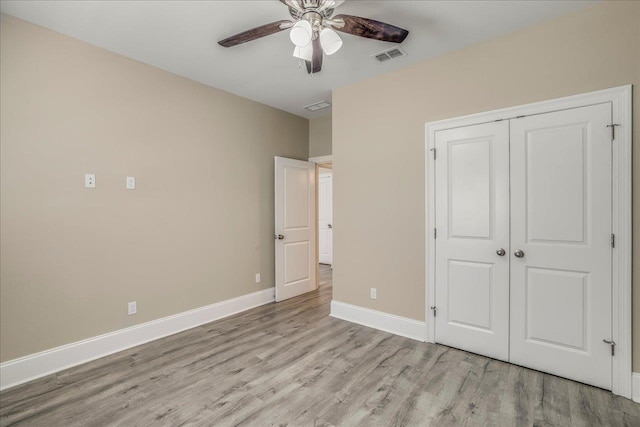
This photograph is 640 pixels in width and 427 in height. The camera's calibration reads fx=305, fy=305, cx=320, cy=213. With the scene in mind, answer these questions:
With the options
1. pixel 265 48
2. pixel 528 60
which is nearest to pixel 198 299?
pixel 265 48

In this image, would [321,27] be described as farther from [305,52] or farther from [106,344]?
[106,344]

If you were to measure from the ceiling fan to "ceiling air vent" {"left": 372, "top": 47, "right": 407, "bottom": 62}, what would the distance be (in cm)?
78

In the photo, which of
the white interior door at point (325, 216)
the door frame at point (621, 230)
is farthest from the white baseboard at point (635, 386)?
the white interior door at point (325, 216)

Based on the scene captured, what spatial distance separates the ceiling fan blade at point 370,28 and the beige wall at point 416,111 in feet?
3.59

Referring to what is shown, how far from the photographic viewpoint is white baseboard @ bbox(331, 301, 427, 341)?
311 centimetres

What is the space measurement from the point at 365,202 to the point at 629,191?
214 cm

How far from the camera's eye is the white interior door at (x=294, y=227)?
4418mm

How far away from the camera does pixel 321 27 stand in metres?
2.05

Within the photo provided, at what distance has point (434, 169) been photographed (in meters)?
2.99

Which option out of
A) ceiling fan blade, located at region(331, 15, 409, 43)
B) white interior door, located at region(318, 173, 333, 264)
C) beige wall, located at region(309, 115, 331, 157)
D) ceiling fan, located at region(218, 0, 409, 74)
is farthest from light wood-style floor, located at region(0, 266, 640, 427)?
white interior door, located at region(318, 173, 333, 264)

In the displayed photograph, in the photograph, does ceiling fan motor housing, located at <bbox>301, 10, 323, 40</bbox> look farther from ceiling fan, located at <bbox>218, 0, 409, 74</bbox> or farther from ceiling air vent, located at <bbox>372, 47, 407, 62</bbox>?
ceiling air vent, located at <bbox>372, 47, 407, 62</bbox>

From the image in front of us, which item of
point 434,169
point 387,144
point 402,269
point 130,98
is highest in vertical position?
point 130,98

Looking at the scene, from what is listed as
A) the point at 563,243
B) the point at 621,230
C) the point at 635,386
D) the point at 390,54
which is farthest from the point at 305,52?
the point at 635,386

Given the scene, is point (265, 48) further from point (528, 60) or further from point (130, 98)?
point (528, 60)
